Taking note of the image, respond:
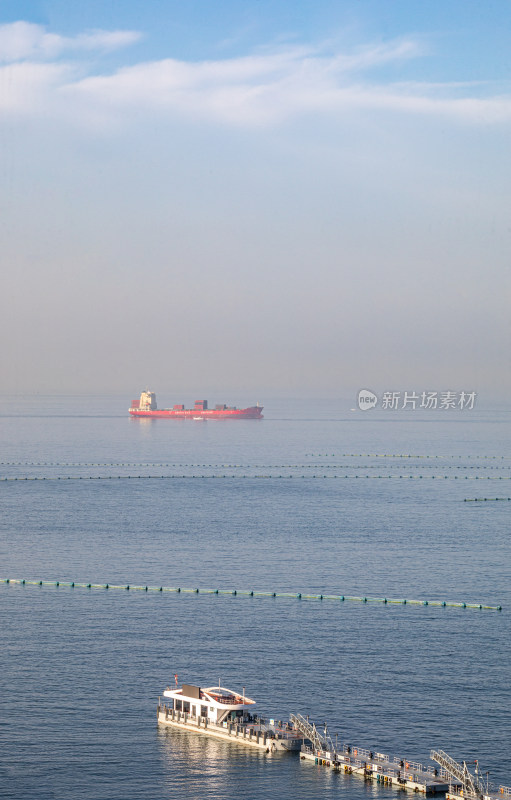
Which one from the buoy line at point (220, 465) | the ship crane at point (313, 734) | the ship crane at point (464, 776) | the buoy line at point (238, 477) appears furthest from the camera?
the buoy line at point (220, 465)

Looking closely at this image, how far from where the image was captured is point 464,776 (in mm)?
40438

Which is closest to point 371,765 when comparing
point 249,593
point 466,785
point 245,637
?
point 466,785

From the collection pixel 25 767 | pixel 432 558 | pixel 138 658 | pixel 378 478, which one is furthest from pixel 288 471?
pixel 25 767

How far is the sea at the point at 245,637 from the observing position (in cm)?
4344

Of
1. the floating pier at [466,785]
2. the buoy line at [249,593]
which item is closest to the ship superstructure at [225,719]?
the floating pier at [466,785]

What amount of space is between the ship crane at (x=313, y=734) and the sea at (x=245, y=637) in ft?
3.64

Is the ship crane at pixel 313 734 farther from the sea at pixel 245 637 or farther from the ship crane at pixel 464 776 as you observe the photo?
the ship crane at pixel 464 776

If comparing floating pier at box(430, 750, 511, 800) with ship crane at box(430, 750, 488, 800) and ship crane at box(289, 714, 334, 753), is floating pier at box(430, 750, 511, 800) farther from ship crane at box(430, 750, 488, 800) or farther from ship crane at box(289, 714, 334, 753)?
ship crane at box(289, 714, 334, 753)

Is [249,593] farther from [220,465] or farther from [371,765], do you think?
[220,465]

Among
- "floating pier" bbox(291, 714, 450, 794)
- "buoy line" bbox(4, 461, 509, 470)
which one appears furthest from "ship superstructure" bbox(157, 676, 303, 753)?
"buoy line" bbox(4, 461, 509, 470)

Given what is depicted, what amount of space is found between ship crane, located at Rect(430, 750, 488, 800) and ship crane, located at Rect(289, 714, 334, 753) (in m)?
4.57

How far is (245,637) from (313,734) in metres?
18.8

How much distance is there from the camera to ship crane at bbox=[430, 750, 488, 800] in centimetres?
3938

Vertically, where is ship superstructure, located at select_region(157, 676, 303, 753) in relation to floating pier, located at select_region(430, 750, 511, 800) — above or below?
above
